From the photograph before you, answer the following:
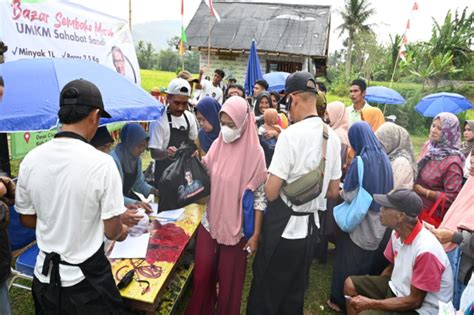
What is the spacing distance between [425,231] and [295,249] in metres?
0.88

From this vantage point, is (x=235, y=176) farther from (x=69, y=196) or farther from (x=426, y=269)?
(x=426, y=269)

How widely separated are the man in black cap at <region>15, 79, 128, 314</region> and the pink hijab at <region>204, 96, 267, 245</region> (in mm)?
828

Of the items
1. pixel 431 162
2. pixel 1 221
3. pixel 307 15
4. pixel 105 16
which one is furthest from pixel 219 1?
pixel 1 221

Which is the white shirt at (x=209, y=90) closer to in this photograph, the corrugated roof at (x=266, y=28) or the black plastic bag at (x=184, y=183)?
the black plastic bag at (x=184, y=183)

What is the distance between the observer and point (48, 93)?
2.21m

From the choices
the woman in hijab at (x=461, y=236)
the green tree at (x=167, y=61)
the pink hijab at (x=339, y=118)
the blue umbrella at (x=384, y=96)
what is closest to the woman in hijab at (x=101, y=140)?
the woman in hijab at (x=461, y=236)

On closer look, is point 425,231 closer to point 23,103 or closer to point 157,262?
point 157,262

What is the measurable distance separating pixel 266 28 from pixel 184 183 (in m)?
14.6

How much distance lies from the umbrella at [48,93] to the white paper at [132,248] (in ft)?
3.03

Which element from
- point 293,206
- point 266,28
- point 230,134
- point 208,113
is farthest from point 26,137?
point 266,28

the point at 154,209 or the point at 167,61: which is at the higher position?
the point at 167,61

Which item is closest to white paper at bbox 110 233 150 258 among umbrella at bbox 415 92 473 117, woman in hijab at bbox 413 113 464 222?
woman in hijab at bbox 413 113 464 222

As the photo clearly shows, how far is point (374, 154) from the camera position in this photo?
2578 millimetres

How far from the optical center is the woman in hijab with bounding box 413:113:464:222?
2.86m
